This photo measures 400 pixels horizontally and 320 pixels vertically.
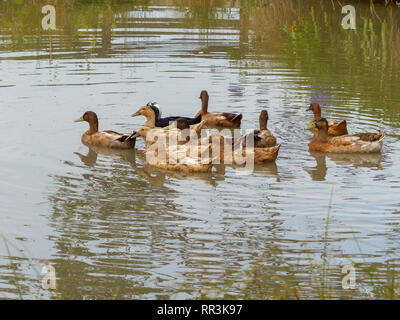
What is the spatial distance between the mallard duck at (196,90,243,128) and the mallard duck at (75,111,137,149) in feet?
5.98

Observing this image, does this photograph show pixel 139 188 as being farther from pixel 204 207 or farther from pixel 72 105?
pixel 72 105

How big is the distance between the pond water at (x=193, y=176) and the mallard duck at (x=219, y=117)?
0.99 ft

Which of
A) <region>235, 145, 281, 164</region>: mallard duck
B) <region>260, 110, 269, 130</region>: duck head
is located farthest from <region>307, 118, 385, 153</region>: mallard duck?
<region>235, 145, 281, 164</region>: mallard duck

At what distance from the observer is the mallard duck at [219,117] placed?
44.8 feet

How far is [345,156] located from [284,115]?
7.42 feet

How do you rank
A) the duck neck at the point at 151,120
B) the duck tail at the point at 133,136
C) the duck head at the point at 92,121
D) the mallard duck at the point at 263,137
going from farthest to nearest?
the duck neck at the point at 151,120 → the duck head at the point at 92,121 → the duck tail at the point at 133,136 → the mallard duck at the point at 263,137

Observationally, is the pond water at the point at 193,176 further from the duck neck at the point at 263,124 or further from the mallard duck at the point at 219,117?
the duck neck at the point at 263,124

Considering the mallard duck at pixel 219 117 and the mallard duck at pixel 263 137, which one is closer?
the mallard duck at pixel 263 137

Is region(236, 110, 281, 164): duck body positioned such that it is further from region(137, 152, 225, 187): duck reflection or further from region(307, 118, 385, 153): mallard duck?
region(137, 152, 225, 187): duck reflection

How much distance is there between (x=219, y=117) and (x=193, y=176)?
9.69 ft

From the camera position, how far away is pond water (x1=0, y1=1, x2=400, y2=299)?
7371 millimetres

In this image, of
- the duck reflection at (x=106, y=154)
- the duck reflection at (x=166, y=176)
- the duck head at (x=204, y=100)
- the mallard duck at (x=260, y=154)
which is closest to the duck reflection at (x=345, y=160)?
the mallard duck at (x=260, y=154)

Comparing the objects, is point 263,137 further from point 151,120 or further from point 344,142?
point 151,120
